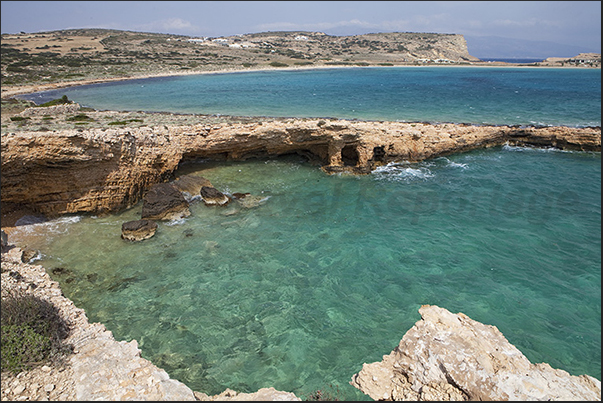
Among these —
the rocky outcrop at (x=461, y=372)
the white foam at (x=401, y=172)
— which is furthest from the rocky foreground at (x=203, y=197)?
the white foam at (x=401, y=172)

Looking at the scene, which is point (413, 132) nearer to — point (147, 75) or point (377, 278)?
point (377, 278)

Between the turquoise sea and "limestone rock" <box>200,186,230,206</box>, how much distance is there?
618 mm

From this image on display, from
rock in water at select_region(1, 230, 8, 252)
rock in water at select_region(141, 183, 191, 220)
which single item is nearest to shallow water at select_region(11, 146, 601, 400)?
rock in water at select_region(141, 183, 191, 220)

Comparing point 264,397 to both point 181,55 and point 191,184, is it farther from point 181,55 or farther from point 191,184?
point 181,55

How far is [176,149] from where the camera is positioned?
59.2 feet

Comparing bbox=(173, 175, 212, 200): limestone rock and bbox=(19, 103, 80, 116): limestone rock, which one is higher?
bbox=(19, 103, 80, 116): limestone rock

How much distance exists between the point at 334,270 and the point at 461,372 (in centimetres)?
618

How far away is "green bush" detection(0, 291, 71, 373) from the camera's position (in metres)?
6.22

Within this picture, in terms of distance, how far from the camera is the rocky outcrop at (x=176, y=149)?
44.9 ft

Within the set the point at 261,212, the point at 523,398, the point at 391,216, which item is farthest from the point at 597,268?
the point at 261,212

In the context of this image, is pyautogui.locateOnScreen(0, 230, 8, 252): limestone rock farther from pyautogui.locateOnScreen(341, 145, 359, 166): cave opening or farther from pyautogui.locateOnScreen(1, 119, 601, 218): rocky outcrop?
pyautogui.locateOnScreen(341, 145, 359, 166): cave opening

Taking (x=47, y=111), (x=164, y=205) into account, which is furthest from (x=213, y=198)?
(x=47, y=111)

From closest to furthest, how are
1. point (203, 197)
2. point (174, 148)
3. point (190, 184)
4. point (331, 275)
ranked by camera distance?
point (331, 275)
point (203, 197)
point (190, 184)
point (174, 148)

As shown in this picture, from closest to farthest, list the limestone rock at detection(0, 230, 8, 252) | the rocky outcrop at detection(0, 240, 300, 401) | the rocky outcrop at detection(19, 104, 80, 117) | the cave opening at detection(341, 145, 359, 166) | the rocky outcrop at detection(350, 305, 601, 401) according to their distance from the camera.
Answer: the rocky outcrop at detection(350, 305, 601, 401) < the rocky outcrop at detection(0, 240, 300, 401) < the limestone rock at detection(0, 230, 8, 252) < the cave opening at detection(341, 145, 359, 166) < the rocky outcrop at detection(19, 104, 80, 117)
